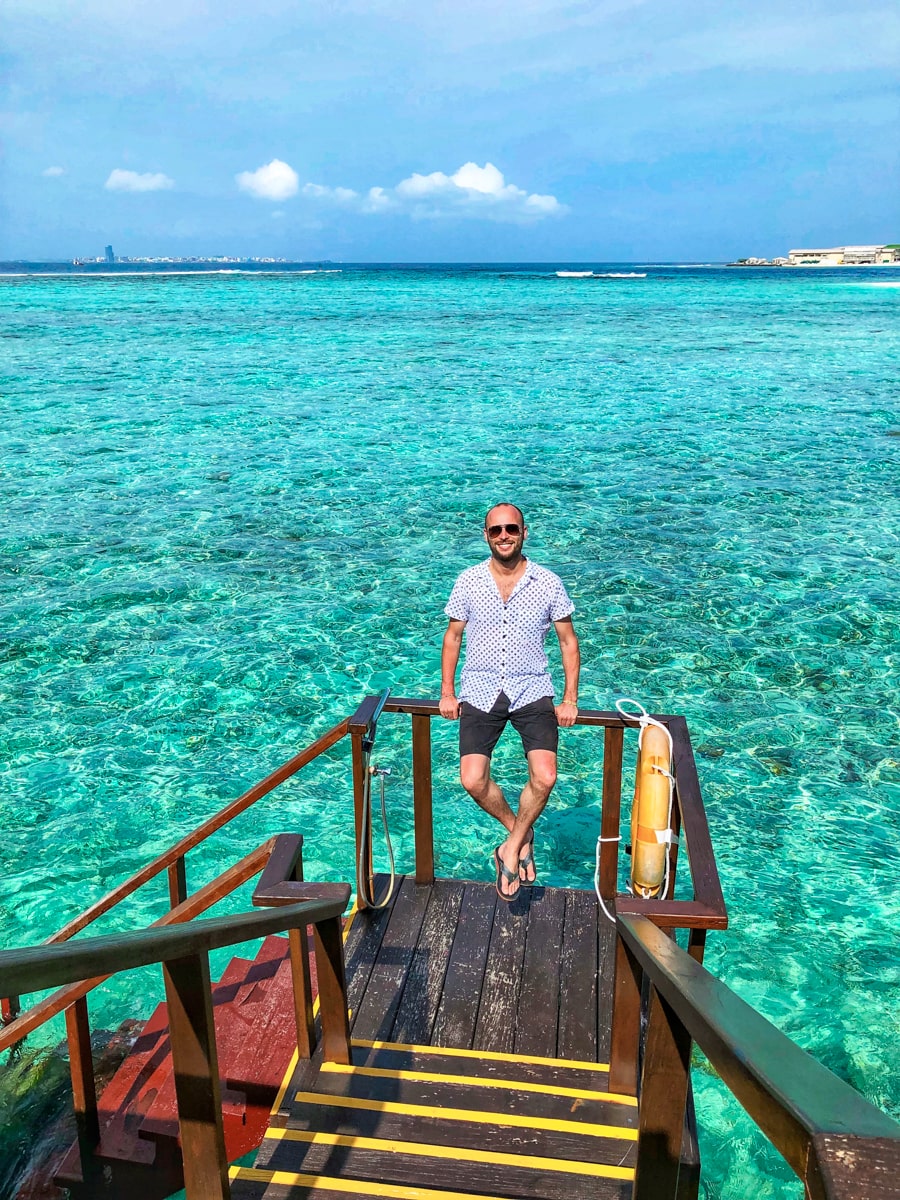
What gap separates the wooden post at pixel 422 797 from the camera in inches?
216

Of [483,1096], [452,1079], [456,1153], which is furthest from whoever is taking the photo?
[452,1079]

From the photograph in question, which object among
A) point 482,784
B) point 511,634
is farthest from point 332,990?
point 511,634

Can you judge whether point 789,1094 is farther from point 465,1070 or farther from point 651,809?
point 651,809

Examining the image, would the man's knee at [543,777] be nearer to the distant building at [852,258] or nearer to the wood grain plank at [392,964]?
the wood grain plank at [392,964]

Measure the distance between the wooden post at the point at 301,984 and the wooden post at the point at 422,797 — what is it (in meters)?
1.54

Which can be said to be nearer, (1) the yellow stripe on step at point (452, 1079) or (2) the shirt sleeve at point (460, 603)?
(1) the yellow stripe on step at point (452, 1079)

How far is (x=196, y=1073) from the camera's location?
2223 millimetres

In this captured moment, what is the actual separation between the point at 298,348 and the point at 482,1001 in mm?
43697

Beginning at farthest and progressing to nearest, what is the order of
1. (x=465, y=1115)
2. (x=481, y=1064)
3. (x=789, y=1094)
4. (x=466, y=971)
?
(x=466, y=971) < (x=481, y=1064) < (x=465, y=1115) < (x=789, y=1094)

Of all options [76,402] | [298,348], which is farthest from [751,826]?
[298,348]

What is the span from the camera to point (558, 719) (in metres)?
5.47

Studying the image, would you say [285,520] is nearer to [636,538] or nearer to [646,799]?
[636,538]

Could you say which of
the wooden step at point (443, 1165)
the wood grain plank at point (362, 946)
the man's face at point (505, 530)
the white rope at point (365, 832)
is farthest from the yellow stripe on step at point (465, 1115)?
the man's face at point (505, 530)

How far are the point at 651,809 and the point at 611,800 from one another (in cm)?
62
